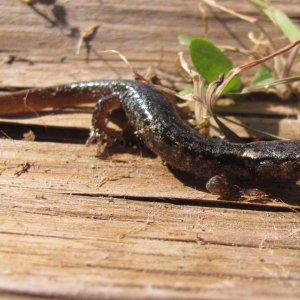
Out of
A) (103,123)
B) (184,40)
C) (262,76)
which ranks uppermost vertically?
(184,40)

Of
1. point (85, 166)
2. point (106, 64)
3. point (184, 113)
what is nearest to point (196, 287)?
point (85, 166)

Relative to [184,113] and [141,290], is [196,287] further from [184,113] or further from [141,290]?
[184,113]

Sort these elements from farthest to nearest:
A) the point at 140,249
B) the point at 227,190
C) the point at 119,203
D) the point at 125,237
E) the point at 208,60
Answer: the point at 208,60
the point at 227,190
the point at 119,203
the point at 125,237
the point at 140,249

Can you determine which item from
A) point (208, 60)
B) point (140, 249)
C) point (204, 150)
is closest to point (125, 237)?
point (140, 249)

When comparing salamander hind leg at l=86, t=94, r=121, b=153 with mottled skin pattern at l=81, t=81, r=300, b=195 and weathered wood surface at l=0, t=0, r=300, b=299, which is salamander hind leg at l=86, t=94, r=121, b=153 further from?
weathered wood surface at l=0, t=0, r=300, b=299

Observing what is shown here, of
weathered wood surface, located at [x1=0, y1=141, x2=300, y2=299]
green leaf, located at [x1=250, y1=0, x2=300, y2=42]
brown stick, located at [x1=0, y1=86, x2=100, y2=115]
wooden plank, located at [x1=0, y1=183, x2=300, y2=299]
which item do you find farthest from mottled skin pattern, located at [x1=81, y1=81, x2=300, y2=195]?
green leaf, located at [x1=250, y1=0, x2=300, y2=42]

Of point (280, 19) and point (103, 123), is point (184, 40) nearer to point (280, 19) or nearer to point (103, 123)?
point (280, 19)
